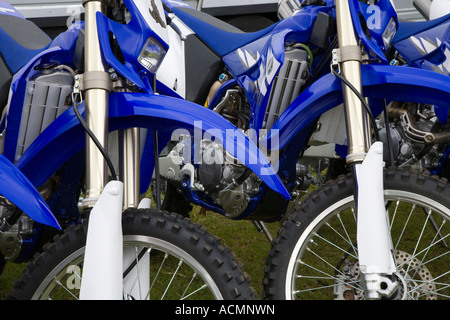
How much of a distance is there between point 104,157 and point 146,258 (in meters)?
0.33

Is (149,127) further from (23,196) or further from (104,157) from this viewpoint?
(23,196)

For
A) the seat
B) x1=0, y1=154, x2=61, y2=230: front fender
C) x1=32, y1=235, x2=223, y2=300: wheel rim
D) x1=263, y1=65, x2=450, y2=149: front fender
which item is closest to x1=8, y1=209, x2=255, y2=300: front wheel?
x1=32, y1=235, x2=223, y2=300: wheel rim

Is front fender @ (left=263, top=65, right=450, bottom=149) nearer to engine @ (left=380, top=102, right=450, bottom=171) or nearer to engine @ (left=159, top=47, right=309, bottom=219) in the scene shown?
engine @ (left=159, top=47, right=309, bottom=219)

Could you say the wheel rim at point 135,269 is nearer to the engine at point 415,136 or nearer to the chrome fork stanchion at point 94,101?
the chrome fork stanchion at point 94,101

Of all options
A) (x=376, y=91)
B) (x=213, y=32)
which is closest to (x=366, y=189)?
(x=376, y=91)

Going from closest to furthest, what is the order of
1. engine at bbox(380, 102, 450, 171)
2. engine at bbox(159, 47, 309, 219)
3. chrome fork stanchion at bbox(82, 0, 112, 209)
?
chrome fork stanchion at bbox(82, 0, 112, 209)
engine at bbox(159, 47, 309, 219)
engine at bbox(380, 102, 450, 171)

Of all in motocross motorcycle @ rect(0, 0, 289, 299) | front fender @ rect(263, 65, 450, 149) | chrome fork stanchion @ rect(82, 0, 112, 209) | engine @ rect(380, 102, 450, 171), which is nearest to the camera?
motocross motorcycle @ rect(0, 0, 289, 299)

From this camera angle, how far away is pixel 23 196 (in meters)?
2.19

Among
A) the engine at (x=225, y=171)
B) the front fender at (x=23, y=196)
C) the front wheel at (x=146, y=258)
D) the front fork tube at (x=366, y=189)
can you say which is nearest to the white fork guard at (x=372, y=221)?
the front fork tube at (x=366, y=189)

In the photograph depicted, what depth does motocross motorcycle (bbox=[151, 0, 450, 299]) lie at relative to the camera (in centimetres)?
238

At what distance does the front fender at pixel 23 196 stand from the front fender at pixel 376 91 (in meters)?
1.09

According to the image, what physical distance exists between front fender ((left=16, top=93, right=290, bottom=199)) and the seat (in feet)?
3.53

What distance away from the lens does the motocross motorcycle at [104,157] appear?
2145mm
